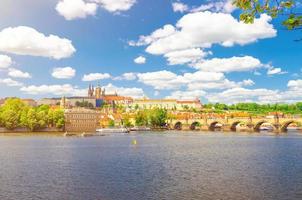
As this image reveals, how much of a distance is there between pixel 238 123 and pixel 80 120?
171 ft

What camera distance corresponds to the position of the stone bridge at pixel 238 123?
105 meters

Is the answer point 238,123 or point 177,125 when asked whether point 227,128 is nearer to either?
point 238,123

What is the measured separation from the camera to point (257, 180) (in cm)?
2670

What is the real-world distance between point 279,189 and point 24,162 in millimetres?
22666

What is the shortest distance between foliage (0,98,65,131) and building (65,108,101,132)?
13084mm

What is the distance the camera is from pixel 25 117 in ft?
350

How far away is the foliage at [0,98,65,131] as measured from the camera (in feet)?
344

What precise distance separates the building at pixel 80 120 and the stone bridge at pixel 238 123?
27.8 meters

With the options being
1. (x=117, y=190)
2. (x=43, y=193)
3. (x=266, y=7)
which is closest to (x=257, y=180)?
(x=117, y=190)

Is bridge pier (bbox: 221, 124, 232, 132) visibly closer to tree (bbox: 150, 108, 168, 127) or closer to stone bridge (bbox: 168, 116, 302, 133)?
stone bridge (bbox: 168, 116, 302, 133)

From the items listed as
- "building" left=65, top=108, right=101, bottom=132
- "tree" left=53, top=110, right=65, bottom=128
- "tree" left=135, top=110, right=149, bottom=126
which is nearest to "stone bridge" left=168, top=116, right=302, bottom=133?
"tree" left=135, top=110, right=149, bottom=126

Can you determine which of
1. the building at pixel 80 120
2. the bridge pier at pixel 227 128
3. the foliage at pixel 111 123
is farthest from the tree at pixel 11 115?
the bridge pier at pixel 227 128

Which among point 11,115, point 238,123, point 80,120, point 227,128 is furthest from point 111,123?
point 11,115

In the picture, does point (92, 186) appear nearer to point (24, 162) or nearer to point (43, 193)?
point (43, 193)
